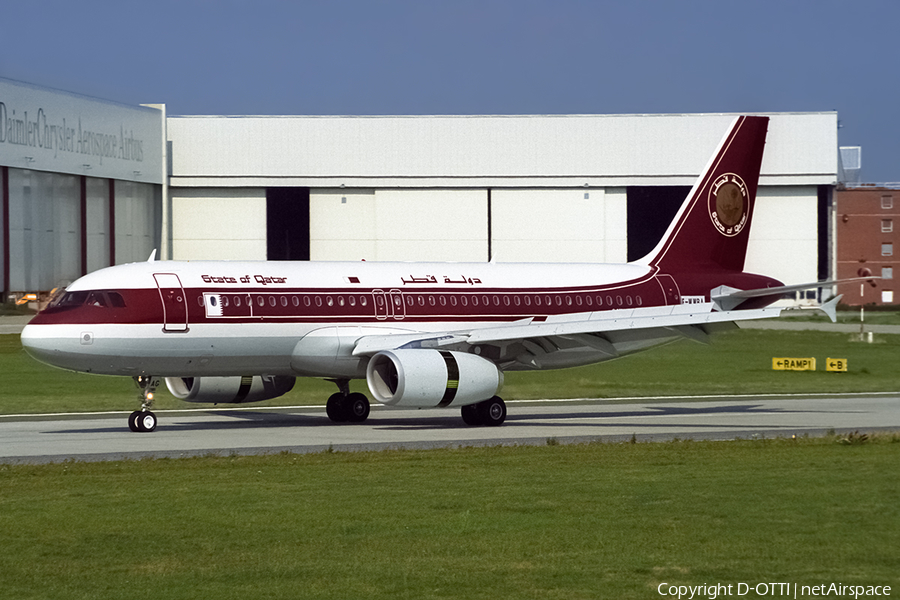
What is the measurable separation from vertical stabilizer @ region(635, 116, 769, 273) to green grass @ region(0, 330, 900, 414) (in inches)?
108

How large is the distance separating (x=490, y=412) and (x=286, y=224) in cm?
5177

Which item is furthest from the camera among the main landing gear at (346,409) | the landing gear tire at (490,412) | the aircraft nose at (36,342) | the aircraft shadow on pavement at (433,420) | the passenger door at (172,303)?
the main landing gear at (346,409)

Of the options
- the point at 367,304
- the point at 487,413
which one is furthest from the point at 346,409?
the point at 487,413

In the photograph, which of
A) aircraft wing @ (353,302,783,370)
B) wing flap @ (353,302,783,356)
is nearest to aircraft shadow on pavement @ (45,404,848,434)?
aircraft wing @ (353,302,783,370)

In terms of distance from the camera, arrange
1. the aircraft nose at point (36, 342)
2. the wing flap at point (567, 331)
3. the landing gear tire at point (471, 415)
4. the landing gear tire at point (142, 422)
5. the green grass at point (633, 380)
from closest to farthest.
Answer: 1. the aircraft nose at point (36, 342)
2. the landing gear tire at point (142, 422)
3. the wing flap at point (567, 331)
4. the landing gear tire at point (471, 415)
5. the green grass at point (633, 380)

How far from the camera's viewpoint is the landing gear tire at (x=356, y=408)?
1324 inches

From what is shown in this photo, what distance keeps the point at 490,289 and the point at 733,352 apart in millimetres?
22427

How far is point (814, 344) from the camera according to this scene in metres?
55.4

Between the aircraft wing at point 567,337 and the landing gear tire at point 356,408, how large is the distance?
3.08 meters

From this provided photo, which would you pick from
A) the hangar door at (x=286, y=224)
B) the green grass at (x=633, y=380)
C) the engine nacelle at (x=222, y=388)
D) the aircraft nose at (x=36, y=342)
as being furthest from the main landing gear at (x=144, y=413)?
the hangar door at (x=286, y=224)

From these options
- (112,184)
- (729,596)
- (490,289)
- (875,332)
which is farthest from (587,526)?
(112,184)

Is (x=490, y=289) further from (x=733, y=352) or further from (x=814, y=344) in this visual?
(x=814, y=344)

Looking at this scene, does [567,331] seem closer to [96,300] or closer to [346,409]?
[346,409]

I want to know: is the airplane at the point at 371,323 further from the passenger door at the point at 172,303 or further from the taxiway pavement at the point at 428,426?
the taxiway pavement at the point at 428,426
